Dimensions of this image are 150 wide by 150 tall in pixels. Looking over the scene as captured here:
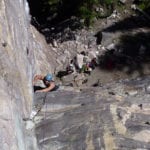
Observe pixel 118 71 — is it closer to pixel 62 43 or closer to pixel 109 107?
pixel 62 43

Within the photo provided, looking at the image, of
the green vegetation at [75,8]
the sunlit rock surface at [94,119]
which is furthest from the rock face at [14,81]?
the green vegetation at [75,8]

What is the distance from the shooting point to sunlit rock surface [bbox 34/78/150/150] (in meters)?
7.26

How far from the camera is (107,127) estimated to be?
748 centimetres

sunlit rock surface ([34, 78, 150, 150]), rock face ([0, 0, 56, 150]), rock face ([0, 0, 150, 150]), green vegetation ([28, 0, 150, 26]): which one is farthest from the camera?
green vegetation ([28, 0, 150, 26])

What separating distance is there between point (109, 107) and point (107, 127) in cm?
55

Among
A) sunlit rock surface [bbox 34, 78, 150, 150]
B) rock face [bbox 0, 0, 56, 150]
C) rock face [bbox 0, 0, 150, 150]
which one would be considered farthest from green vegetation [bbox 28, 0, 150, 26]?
sunlit rock surface [bbox 34, 78, 150, 150]

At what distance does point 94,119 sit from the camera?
7.68 m

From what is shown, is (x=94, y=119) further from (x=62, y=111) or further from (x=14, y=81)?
(x=14, y=81)

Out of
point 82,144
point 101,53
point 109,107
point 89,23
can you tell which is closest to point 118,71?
point 101,53

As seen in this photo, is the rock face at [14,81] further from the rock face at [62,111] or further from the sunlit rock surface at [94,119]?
the sunlit rock surface at [94,119]

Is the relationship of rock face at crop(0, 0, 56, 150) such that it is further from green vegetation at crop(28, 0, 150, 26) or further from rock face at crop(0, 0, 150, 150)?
green vegetation at crop(28, 0, 150, 26)

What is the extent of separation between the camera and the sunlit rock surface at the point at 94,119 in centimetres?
726

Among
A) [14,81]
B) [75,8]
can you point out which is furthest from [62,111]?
[75,8]

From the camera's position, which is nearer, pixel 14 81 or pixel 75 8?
pixel 14 81
